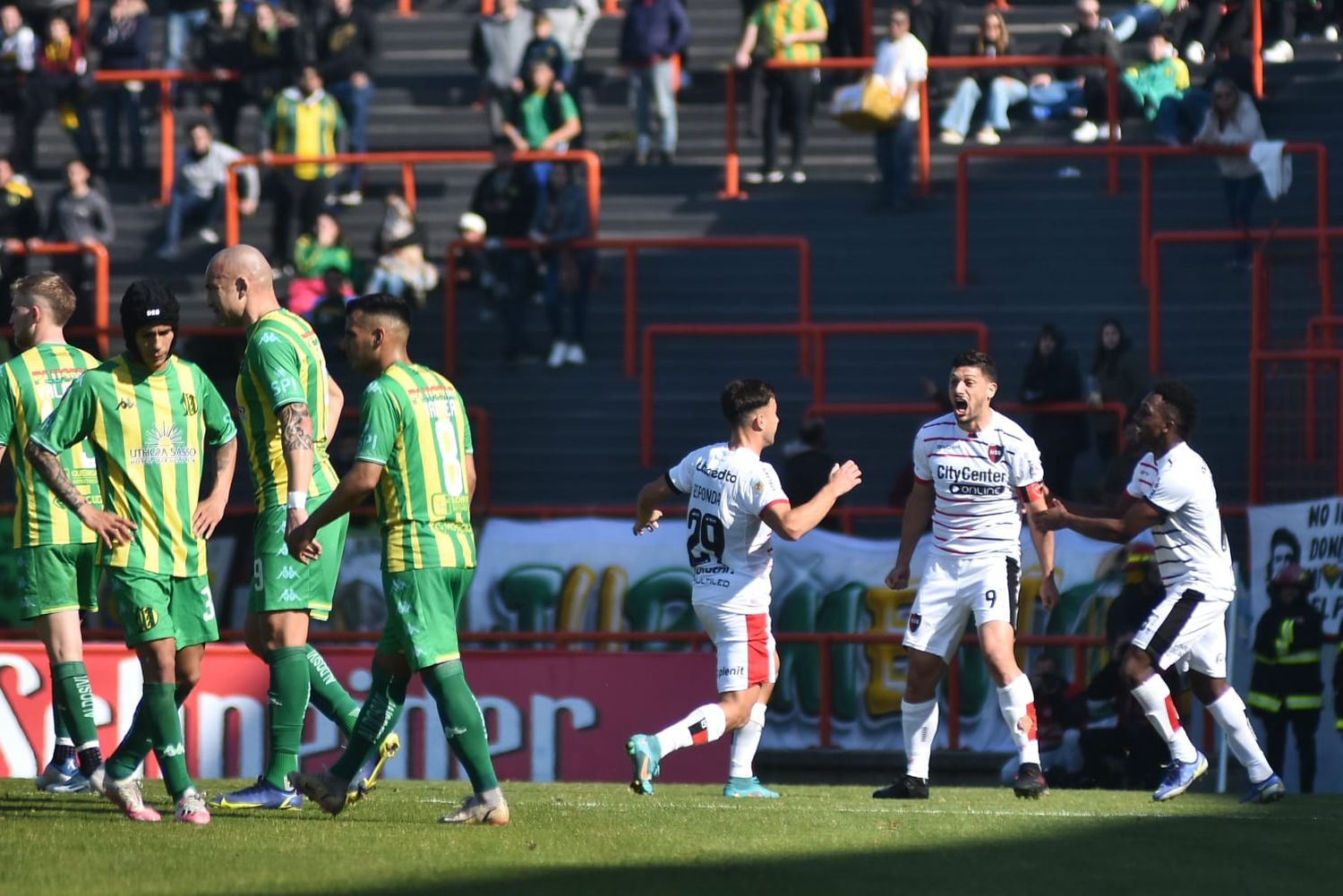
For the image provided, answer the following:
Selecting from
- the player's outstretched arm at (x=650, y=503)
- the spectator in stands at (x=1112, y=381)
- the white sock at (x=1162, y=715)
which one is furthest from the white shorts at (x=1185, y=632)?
the spectator in stands at (x=1112, y=381)

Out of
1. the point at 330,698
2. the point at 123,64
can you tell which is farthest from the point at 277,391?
the point at 123,64

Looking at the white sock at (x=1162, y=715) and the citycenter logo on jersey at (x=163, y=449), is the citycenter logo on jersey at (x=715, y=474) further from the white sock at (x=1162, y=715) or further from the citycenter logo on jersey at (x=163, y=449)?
the citycenter logo on jersey at (x=163, y=449)

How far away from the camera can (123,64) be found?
25828 millimetres

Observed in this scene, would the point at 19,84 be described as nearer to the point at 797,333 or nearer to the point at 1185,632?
the point at 797,333

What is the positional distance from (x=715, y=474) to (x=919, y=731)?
1.62 metres

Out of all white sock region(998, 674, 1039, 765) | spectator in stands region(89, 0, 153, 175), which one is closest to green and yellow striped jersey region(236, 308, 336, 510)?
white sock region(998, 674, 1039, 765)

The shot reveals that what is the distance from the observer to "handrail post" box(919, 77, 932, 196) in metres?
22.2

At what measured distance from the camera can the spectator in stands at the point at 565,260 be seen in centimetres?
2069

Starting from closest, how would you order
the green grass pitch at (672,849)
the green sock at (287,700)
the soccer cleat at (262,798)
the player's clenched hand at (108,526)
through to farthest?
1. the green grass pitch at (672,849)
2. the player's clenched hand at (108,526)
3. the green sock at (287,700)
4. the soccer cleat at (262,798)

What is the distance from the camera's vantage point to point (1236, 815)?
34.6ft

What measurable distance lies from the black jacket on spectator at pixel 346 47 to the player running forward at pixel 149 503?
15535 mm

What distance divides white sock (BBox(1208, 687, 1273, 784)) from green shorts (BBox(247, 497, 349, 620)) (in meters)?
4.73

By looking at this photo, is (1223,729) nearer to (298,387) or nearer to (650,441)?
(298,387)

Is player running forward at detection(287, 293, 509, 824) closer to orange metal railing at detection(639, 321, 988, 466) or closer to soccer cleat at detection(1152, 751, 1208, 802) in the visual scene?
soccer cleat at detection(1152, 751, 1208, 802)
